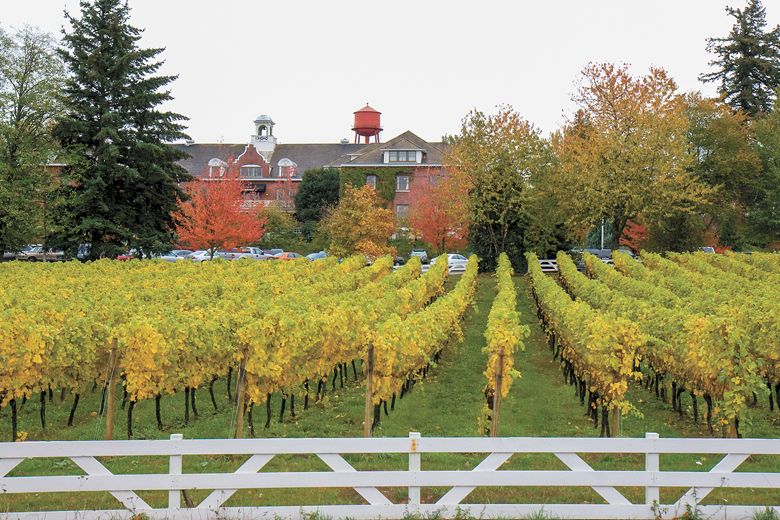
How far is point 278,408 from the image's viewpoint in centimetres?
1579

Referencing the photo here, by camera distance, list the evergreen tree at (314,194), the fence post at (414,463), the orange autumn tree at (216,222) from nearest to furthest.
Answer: the fence post at (414,463) → the orange autumn tree at (216,222) → the evergreen tree at (314,194)

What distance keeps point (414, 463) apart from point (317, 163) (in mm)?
80485

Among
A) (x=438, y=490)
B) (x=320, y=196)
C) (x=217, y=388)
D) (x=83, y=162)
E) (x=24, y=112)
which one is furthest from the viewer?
(x=320, y=196)

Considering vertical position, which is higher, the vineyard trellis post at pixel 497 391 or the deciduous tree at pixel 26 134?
the deciduous tree at pixel 26 134

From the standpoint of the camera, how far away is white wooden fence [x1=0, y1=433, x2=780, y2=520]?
309 inches

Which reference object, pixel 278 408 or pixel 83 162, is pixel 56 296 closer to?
pixel 278 408

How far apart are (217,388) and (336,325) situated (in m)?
4.64

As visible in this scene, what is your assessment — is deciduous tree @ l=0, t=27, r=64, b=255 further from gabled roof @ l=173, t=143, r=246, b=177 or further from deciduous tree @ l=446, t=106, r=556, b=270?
gabled roof @ l=173, t=143, r=246, b=177

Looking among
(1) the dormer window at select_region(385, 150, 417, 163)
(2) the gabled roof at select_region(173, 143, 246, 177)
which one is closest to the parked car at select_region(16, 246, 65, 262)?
(2) the gabled roof at select_region(173, 143, 246, 177)

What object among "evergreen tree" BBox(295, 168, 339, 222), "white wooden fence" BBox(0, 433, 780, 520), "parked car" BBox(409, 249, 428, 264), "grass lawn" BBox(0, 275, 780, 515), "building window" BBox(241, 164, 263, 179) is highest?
"building window" BBox(241, 164, 263, 179)

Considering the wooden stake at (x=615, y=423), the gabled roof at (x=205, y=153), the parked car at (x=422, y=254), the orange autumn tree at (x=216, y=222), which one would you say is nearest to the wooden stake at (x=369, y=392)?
the wooden stake at (x=615, y=423)

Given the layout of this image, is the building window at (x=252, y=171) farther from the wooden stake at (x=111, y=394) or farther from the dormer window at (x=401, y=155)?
the wooden stake at (x=111, y=394)

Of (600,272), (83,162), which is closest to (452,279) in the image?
(600,272)

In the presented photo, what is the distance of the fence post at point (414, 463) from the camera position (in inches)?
317
